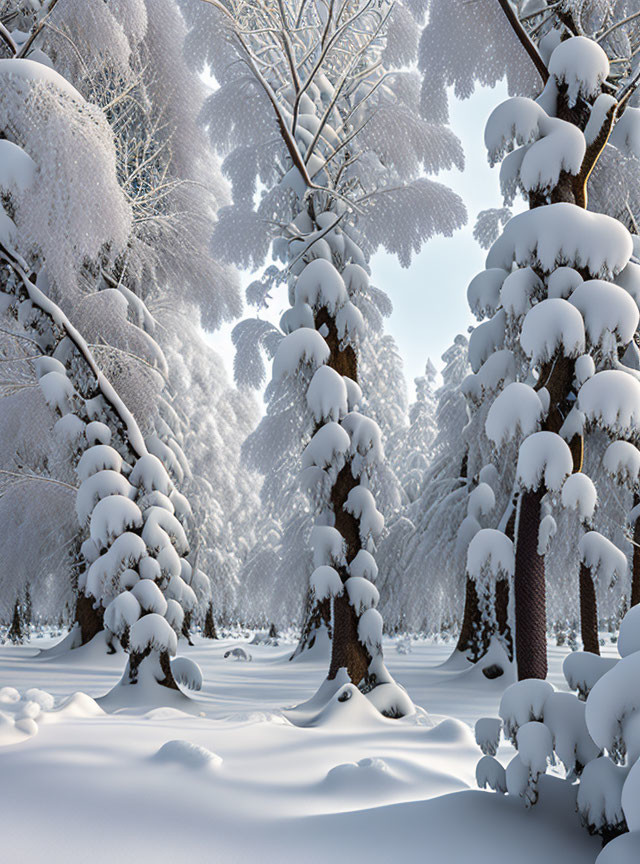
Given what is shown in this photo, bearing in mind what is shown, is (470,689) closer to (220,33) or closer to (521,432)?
(521,432)

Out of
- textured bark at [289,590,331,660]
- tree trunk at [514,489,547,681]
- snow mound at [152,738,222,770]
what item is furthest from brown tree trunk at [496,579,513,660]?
snow mound at [152,738,222,770]

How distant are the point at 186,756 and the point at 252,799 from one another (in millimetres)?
467

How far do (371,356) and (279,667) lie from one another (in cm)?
951

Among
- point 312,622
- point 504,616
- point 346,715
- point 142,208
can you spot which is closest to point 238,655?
point 312,622

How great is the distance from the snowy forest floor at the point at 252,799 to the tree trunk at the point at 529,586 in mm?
802

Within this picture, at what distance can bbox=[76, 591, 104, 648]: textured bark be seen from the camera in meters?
12.8

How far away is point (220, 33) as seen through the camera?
27.4 feet

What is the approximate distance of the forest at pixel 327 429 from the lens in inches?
124

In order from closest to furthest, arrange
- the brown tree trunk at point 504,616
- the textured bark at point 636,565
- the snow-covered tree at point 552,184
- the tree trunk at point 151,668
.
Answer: the snow-covered tree at point 552,184, the tree trunk at point 151,668, the textured bark at point 636,565, the brown tree trunk at point 504,616

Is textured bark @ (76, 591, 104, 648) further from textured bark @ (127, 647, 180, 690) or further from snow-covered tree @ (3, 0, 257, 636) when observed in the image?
textured bark @ (127, 647, 180, 690)

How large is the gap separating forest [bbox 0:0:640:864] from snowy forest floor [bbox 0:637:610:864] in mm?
19

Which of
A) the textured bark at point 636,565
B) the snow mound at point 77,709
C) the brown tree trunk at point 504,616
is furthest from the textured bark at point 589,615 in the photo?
the snow mound at point 77,709

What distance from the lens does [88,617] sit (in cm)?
1298

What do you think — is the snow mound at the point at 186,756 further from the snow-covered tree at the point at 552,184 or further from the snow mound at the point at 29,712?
the snow-covered tree at the point at 552,184
